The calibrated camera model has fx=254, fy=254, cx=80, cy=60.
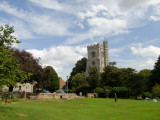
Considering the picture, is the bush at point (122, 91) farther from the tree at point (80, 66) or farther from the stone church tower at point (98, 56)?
the tree at point (80, 66)

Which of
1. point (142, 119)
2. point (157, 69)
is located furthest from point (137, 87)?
point (142, 119)

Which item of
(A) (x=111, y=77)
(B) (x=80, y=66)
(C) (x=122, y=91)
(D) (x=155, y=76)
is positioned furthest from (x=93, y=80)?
(B) (x=80, y=66)

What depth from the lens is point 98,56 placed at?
116938mm

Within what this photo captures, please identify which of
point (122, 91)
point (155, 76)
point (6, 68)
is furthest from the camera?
point (155, 76)

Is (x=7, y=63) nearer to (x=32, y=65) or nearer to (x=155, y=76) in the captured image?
(x=32, y=65)

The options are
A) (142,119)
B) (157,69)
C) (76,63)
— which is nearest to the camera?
(142,119)

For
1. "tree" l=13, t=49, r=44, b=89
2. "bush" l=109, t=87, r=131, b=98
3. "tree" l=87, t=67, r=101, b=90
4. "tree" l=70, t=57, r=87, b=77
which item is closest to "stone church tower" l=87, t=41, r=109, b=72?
"tree" l=70, t=57, r=87, b=77

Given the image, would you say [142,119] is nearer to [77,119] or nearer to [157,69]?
[77,119]

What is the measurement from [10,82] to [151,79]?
57.9 metres

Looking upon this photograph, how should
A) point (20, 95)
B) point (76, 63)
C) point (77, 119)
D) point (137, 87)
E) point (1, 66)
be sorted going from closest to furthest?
point (1, 66), point (77, 119), point (20, 95), point (137, 87), point (76, 63)

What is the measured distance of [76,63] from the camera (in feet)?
413

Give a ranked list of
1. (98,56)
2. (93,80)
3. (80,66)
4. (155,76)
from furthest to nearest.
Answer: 1. (80,66)
2. (98,56)
3. (93,80)
4. (155,76)

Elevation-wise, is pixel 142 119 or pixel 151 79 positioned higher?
pixel 151 79

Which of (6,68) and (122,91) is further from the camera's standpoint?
(122,91)
